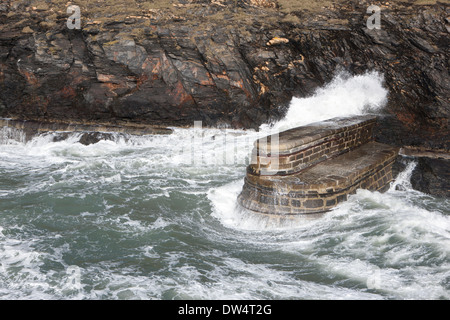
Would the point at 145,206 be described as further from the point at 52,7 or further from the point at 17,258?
the point at 52,7

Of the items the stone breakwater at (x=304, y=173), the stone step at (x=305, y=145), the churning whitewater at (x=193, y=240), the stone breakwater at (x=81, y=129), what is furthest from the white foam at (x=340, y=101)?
the stone breakwater at (x=304, y=173)

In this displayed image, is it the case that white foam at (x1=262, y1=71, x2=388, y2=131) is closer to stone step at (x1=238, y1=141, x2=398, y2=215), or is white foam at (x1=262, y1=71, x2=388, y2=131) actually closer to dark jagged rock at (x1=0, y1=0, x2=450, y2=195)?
dark jagged rock at (x1=0, y1=0, x2=450, y2=195)

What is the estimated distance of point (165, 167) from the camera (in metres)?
11.0

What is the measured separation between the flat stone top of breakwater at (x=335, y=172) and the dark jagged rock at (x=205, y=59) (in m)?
3.33

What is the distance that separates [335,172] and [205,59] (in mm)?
7067

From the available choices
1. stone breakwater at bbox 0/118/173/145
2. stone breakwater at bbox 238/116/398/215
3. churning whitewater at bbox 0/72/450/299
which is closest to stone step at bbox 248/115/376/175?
stone breakwater at bbox 238/116/398/215

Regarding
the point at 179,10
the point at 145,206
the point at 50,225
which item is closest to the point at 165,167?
the point at 145,206

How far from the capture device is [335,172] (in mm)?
7938

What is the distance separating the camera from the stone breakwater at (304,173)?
24.0 ft

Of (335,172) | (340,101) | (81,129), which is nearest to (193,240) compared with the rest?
(335,172)

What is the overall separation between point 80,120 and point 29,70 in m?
2.17

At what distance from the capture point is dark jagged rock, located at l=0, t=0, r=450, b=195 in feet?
42.1

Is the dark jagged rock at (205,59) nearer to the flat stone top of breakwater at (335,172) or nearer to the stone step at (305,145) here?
the stone step at (305,145)

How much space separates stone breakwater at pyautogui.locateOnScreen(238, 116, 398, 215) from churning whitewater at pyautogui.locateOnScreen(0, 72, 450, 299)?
231 millimetres
